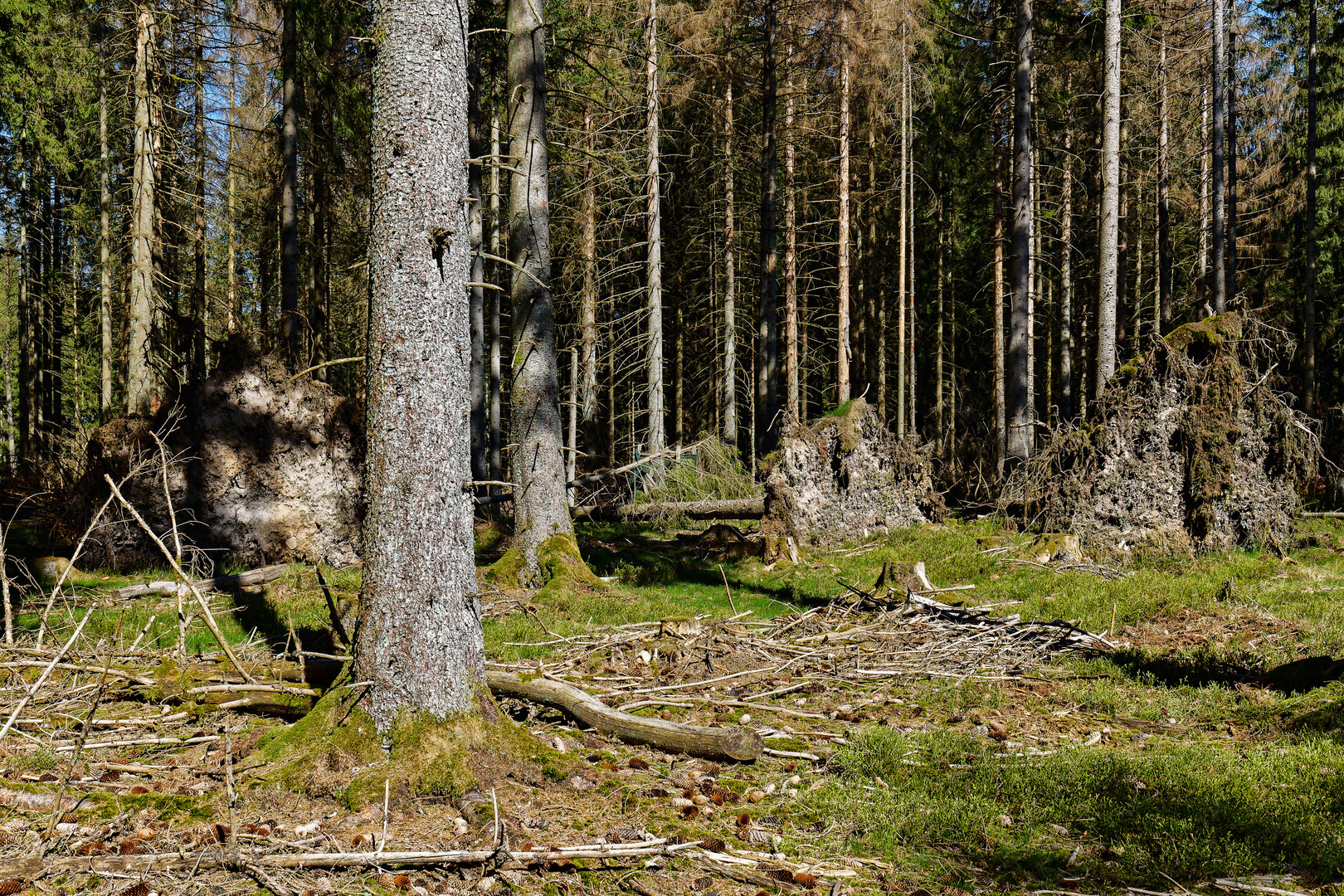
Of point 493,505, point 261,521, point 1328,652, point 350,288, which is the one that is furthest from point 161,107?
point 1328,652

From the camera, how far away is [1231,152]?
2192 centimetres

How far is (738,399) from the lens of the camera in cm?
3488

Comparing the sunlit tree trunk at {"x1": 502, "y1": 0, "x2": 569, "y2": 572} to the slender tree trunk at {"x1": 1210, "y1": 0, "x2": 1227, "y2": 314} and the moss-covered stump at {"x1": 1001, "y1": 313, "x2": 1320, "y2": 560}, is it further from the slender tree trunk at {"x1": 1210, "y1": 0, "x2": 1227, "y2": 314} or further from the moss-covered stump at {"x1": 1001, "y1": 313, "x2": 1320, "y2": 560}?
the slender tree trunk at {"x1": 1210, "y1": 0, "x2": 1227, "y2": 314}

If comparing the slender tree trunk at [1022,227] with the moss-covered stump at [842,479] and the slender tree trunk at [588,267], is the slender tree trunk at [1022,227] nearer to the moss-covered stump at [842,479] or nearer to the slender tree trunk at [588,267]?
the moss-covered stump at [842,479]

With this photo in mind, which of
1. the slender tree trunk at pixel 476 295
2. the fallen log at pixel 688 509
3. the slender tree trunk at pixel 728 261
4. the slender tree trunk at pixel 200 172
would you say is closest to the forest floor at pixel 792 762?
the fallen log at pixel 688 509

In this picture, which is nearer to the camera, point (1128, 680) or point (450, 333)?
point (450, 333)

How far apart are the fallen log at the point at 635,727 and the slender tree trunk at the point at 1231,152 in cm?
2231

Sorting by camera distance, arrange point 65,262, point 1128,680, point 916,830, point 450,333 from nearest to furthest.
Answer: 1. point 916,830
2. point 450,333
3. point 1128,680
4. point 65,262

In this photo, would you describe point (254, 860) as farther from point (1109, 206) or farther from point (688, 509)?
point (1109, 206)

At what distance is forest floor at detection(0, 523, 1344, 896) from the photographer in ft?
11.0

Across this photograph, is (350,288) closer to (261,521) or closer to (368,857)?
(261,521)

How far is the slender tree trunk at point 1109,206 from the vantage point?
13938mm

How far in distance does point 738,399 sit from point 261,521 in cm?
2508

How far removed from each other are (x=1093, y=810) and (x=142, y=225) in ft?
50.3
